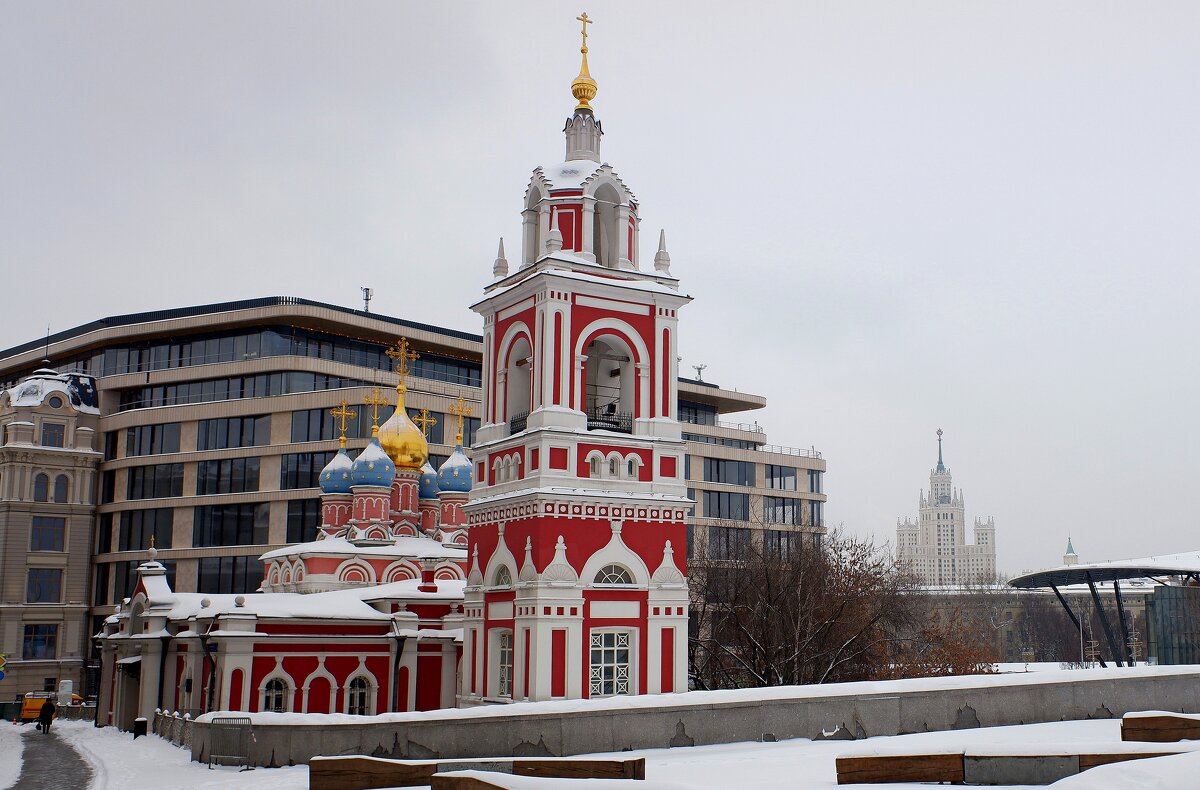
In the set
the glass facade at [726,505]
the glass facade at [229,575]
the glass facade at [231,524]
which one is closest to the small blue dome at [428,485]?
the glass facade at [231,524]

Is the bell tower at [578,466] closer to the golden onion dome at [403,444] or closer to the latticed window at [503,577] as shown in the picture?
the latticed window at [503,577]

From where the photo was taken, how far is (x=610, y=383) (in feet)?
92.9

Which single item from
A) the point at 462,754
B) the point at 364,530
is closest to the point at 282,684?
the point at 364,530

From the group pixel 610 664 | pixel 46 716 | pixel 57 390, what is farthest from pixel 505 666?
pixel 57 390

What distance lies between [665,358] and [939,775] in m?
15.7

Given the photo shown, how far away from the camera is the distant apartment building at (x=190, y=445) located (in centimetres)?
6006

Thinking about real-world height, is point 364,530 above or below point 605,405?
below

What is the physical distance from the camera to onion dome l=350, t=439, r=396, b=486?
1660 inches

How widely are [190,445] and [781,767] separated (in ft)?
176

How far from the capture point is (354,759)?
1516 cm

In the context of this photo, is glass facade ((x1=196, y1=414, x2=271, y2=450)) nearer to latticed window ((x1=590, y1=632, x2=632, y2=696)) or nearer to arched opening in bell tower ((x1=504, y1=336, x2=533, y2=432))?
arched opening in bell tower ((x1=504, y1=336, x2=533, y2=432))

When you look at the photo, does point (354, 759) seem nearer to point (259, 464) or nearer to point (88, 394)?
point (259, 464)

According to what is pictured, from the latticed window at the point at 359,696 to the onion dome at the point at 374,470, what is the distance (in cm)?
927

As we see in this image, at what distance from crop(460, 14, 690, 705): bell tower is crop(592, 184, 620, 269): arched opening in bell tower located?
0.05m
